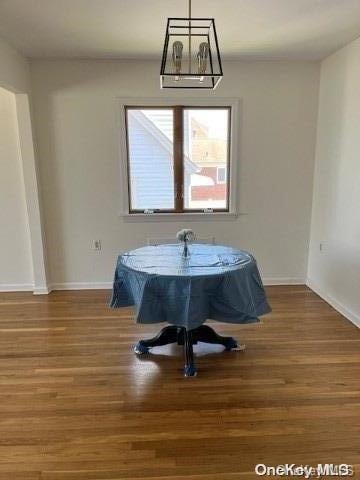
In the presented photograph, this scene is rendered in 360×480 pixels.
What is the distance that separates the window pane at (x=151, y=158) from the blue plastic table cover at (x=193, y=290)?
175 cm

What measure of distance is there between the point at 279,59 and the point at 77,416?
3918 millimetres

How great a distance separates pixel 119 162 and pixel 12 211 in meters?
1.37

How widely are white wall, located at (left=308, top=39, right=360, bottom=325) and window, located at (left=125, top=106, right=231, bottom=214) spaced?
1079mm

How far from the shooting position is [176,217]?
424 cm

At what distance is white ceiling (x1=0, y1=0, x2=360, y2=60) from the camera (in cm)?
253

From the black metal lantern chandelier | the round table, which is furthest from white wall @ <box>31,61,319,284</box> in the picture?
the round table

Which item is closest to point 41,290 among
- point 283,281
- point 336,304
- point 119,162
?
point 119,162

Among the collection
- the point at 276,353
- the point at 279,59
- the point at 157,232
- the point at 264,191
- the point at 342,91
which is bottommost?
the point at 276,353

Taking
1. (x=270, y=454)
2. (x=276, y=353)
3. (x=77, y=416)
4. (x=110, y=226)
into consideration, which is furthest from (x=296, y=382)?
(x=110, y=226)

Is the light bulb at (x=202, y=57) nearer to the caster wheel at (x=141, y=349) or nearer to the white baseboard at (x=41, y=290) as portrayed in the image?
the caster wheel at (x=141, y=349)

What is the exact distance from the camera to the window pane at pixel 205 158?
13.4ft

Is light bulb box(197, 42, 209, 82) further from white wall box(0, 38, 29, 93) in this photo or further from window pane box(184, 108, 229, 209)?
white wall box(0, 38, 29, 93)

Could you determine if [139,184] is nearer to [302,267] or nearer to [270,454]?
[302,267]

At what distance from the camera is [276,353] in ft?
9.25
